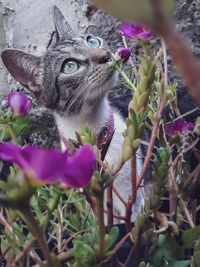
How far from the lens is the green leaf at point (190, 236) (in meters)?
0.54

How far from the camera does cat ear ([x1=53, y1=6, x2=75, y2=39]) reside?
1536 millimetres

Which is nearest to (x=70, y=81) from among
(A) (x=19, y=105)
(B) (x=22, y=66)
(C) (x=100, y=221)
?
(B) (x=22, y=66)

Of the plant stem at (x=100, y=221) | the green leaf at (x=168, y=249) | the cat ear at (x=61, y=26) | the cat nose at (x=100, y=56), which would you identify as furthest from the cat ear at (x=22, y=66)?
the plant stem at (x=100, y=221)

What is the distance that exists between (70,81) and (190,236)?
41.4 inches

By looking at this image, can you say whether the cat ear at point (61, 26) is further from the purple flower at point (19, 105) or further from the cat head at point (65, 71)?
the purple flower at point (19, 105)

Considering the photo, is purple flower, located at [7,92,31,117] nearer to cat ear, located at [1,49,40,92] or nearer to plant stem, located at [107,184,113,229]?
plant stem, located at [107,184,113,229]

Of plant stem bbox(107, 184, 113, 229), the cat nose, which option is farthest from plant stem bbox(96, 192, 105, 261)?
the cat nose

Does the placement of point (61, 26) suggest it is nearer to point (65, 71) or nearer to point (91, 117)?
point (65, 71)

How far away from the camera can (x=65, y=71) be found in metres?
1.58

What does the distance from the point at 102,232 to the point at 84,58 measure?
48.5 inches

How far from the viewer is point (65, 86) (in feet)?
5.12

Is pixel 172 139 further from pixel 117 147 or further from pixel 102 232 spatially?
pixel 117 147

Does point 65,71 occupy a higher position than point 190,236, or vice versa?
point 65,71

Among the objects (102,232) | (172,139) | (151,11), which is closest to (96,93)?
(172,139)
